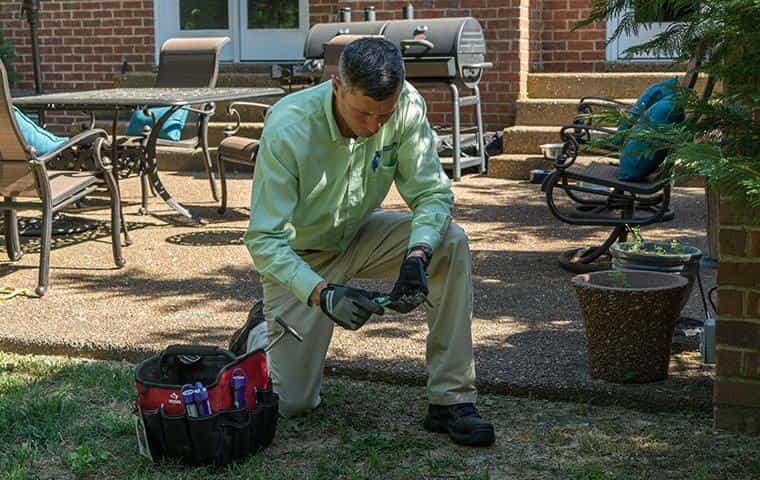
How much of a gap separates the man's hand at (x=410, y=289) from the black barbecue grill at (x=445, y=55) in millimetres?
5628

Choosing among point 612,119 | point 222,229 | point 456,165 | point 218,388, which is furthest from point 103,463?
point 456,165

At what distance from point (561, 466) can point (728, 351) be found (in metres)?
0.68

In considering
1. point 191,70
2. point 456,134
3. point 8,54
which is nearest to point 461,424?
point 456,134

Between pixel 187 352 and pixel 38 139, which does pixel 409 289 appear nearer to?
pixel 187 352

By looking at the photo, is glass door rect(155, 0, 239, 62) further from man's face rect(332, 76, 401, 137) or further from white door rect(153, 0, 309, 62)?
man's face rect(332, 76, 401, 137)

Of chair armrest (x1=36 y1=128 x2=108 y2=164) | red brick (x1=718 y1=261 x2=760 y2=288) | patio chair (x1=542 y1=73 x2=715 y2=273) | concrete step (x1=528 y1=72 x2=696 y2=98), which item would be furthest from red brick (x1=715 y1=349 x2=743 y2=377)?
concrete step (x1=528 y1=72 x2=696 y2=98)

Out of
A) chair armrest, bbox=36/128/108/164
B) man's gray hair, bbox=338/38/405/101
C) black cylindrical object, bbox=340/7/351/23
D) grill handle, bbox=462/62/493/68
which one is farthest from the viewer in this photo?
black cylindrical object, bbox=340/7/351/23

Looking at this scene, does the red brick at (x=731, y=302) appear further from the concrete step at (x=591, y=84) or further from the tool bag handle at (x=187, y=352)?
the concrete step at (x=591, y=84)

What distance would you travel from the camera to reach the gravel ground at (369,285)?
14.6 ft

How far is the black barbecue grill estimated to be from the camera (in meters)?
9.30

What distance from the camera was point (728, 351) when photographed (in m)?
3.77

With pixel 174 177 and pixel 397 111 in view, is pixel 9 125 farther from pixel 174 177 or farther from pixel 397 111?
pixel 174 177

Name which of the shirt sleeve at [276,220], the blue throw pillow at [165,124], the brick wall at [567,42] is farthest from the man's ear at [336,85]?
the brick wall at [567,42]

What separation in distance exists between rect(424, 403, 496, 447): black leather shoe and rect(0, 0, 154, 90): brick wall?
28.4 feet
